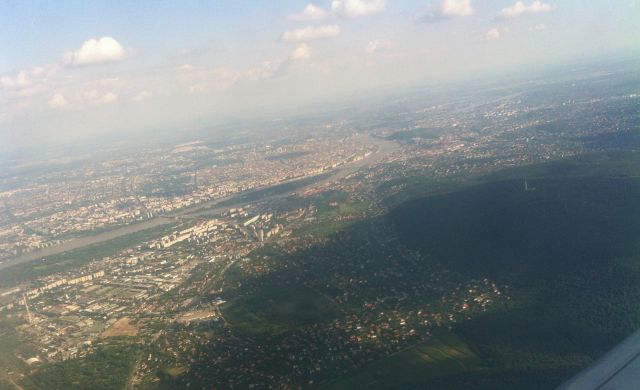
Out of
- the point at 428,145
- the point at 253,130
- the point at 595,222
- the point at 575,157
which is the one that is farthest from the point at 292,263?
the point at 253,130

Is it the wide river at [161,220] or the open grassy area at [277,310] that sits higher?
the wide river at [161,220]

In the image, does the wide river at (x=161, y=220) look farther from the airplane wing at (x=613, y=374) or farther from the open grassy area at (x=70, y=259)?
the airplane wing at (x=613, y=374)

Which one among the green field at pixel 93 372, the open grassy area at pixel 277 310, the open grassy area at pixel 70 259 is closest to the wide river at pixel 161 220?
the open grassy area at pixel 70 259

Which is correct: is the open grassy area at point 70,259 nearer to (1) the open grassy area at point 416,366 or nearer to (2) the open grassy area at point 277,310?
(2) the open grassy area at point 277,310

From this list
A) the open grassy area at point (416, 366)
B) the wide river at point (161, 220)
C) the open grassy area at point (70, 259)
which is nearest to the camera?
the open grassy area at point (416, 366)

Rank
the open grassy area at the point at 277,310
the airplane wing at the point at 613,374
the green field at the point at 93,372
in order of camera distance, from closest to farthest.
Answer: the airplane wing at the point at 613,374 → the green field at the point at 93,372 → the open grassy area at the point at 277,310

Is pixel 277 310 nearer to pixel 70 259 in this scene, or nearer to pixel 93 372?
pixel 93 372

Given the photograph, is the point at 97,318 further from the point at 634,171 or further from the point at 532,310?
the point at 634,171

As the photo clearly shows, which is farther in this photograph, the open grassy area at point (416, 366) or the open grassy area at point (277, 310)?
the open grassy area at point (277, 310)

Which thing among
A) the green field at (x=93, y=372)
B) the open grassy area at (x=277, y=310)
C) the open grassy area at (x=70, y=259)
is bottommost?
the green field at (x=93, y=372)
